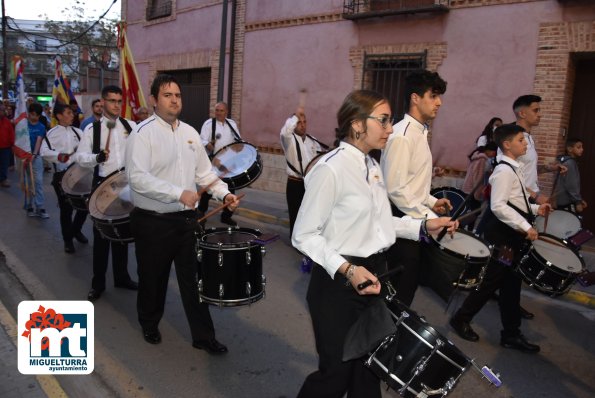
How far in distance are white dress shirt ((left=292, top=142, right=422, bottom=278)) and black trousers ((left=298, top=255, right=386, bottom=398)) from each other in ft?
0.41

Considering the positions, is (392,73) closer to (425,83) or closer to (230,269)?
(425,83)

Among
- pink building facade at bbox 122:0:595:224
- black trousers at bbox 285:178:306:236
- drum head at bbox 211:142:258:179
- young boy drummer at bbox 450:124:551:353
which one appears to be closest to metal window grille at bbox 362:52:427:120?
pink building facade at bbox 122:0:595:224

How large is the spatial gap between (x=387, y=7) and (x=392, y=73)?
137 centimetres

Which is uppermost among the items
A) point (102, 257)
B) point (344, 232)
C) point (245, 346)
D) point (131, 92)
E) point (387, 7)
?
point (387, 7)

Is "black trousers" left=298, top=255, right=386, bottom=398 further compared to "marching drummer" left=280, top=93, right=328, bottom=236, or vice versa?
"marching drummer" left=280, top=93, right=328, bottom=236

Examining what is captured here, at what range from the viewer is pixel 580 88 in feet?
→ 26.9

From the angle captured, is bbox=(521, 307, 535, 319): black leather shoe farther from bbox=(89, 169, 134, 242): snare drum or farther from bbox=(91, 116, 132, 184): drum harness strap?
bbox=(91, 116, 132, 184): drum harness strap

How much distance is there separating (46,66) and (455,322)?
61.0 m

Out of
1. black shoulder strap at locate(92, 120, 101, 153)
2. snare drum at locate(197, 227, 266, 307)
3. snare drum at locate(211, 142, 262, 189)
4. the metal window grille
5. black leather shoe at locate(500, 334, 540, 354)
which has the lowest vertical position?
black leather shoe at locate(500, 334, 540, 354)

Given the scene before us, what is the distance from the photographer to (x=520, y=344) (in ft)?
13.9

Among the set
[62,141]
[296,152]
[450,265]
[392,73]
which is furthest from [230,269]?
[392,73]

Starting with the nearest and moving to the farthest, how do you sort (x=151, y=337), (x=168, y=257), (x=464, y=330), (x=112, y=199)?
(x=168, y=257) → (x=151, y=337) → (x=464, y=330) → (x=112, y=199)

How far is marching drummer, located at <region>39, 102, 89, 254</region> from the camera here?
643 cm

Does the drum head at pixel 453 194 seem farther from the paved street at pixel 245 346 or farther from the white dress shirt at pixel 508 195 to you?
the white dress shirt at pixel 508 195
